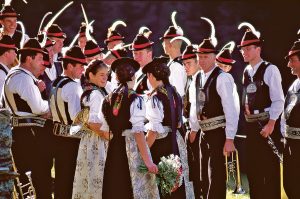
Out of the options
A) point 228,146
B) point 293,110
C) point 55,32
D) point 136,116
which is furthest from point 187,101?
point 55,32

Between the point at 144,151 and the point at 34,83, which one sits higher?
the point at 34,83

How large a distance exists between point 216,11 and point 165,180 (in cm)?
837

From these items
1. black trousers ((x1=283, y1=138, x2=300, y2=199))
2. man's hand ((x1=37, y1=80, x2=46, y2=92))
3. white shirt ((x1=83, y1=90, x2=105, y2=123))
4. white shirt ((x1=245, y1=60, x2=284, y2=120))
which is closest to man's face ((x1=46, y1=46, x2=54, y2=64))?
man's hand ((x1=37, y1=80, x2=46, y2=92))

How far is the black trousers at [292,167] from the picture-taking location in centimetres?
839

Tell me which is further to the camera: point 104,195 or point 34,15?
point 34,15

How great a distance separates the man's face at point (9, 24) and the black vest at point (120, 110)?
3548mm

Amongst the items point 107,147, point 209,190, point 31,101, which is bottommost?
point 209,190

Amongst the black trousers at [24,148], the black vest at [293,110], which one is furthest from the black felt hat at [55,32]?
the black vest at [293,110]

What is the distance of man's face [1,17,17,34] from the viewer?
34.1ft

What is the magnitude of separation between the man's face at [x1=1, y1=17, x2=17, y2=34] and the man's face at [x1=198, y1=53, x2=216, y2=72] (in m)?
2.99

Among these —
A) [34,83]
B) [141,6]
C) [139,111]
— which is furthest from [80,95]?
[141,6]

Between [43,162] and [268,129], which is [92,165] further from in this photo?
[268,129]

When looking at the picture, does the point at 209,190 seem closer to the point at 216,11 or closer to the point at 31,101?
the point at 31,101

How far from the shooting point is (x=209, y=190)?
8.41 meters
